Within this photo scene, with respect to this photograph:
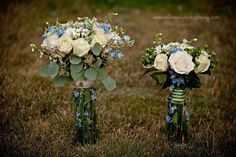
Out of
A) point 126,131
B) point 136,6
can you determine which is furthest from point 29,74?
point 136,6

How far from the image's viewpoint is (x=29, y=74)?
572cm

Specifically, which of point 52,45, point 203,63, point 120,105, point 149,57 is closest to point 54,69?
point 52,45

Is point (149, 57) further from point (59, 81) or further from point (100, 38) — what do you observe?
point (59, 81)

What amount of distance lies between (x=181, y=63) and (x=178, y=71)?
69mm

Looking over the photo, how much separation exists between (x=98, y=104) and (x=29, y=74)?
1480mm

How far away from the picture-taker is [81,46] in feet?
10.9

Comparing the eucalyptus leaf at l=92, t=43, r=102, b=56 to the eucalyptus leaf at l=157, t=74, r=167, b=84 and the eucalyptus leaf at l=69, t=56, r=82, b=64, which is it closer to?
the eucalyptus leaf at l=69, t=56, r=82, b=64

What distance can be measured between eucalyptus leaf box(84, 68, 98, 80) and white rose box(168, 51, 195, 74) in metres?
0.62

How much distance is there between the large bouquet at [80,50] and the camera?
10.9ft

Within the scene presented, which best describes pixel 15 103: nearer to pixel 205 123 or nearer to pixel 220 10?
pixel 205 123

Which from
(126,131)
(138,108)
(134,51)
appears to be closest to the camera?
(126,131)

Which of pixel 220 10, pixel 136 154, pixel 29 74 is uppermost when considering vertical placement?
pixel 220 10

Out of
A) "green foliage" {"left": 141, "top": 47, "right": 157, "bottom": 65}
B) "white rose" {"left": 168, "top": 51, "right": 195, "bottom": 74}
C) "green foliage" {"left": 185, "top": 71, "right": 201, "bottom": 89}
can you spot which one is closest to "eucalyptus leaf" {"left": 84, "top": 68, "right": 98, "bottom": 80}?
"green foliage" {"left": 141, "top": 47, "right": 157, "bottom": 65}

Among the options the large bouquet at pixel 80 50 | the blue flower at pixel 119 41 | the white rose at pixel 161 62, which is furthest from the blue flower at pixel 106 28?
the white rose at pixel 161 62
